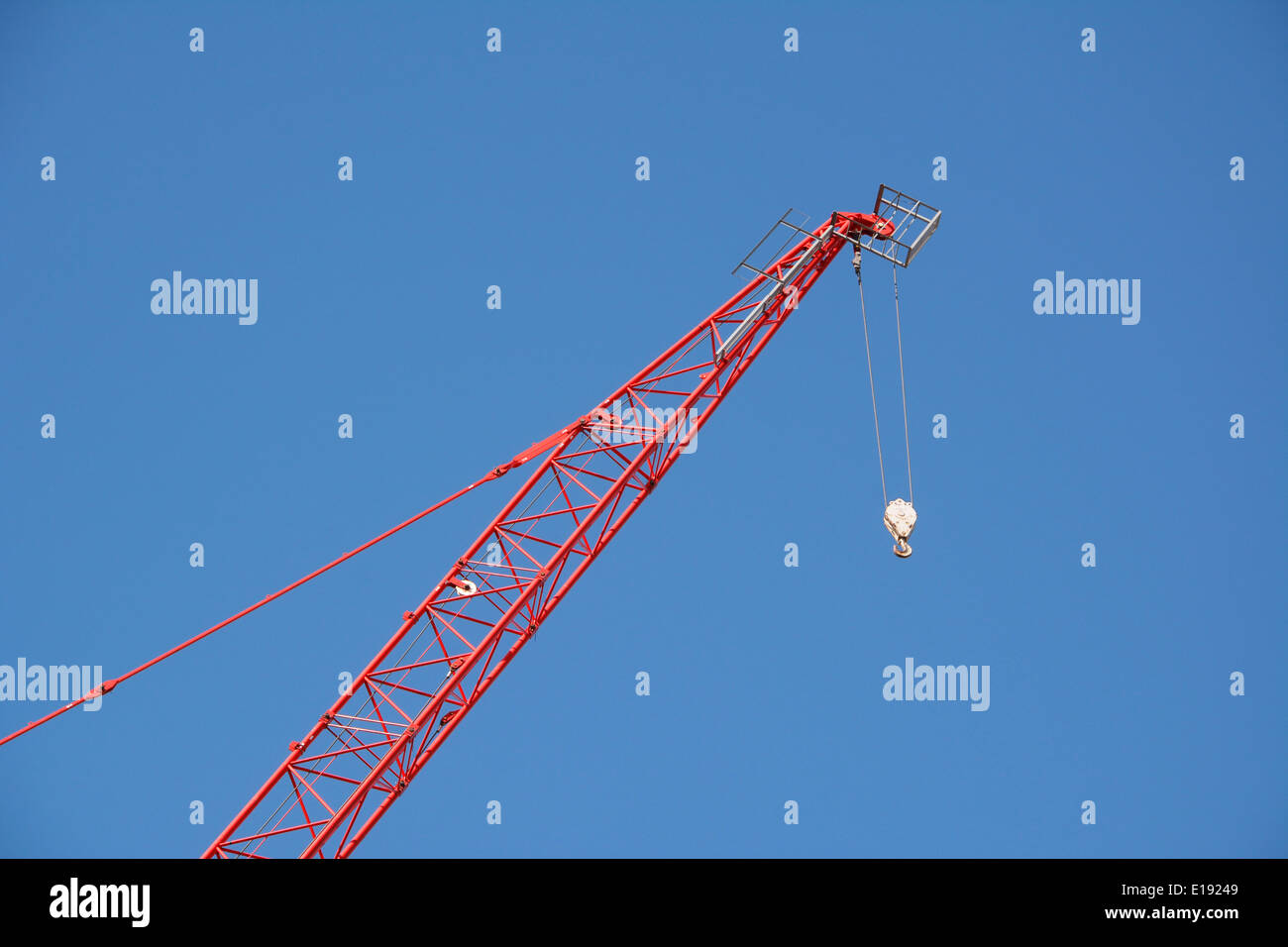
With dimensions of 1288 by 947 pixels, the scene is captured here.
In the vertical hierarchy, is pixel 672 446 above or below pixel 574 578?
above

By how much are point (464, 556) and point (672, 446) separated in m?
7.02

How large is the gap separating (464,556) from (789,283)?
12.9m

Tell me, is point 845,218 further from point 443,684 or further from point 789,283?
point 443,684

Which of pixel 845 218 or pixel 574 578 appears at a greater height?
pixel 845 218

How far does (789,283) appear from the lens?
185 feet

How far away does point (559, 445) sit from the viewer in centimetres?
5481
